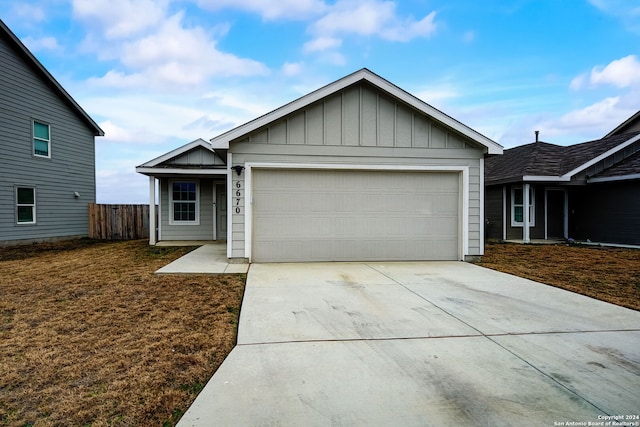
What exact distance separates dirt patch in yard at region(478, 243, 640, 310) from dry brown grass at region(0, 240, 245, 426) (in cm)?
573

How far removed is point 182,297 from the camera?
5.38 m

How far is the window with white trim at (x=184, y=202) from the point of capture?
13273 millimetres

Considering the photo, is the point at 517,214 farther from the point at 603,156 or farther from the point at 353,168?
the point at 353,168

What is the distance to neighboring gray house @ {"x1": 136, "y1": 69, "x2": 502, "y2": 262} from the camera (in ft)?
26.5

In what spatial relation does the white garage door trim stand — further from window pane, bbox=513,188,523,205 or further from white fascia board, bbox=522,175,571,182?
window pane, bbox=513,188,523,205

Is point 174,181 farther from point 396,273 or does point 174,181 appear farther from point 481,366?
point 481,366

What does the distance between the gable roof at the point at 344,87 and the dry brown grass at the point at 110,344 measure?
310 cm

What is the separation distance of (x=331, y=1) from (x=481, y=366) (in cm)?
1016

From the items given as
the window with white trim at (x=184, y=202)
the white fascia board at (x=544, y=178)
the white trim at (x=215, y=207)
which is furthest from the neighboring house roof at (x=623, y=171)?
the window with white trim at (x=184, y=202)

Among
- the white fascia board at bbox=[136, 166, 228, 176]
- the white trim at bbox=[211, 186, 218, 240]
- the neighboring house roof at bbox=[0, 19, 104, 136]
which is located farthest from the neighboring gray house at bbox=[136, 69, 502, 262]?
the neighboring house roof at bbox=[0, 19, 104, 136]

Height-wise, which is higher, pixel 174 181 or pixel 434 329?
pixel 174 181

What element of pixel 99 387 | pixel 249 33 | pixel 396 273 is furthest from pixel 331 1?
pixel 99 387

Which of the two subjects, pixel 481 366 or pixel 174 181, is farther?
pixel 174 181

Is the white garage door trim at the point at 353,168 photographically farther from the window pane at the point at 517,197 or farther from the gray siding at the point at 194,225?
the window pane at the point at 517,197
